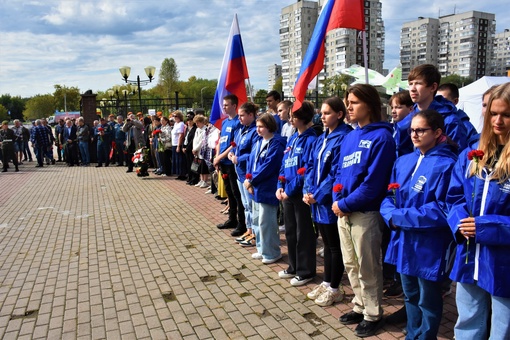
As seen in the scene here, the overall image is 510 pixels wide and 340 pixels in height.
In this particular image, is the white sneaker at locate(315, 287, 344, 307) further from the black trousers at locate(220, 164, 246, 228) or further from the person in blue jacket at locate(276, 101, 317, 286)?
the black trousers at locate(220, 164, 246, 228)

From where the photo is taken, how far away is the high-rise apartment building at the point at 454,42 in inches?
3856

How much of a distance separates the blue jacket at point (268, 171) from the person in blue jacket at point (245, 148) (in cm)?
55

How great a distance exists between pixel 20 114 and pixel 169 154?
112211mm

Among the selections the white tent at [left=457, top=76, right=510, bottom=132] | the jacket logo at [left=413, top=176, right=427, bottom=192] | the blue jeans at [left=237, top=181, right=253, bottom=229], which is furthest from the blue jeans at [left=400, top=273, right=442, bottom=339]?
the white tent at [left=457, top=76, right=510, bottom=132]

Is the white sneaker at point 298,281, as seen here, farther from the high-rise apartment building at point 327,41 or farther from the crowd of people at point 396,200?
the high-rise apartment building at point 327,41

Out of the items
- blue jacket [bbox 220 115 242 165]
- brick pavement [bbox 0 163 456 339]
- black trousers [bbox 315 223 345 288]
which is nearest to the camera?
brick pavement [bbox 0 163 456 339]

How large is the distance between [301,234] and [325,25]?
250 centimetres

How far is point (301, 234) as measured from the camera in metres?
4.44

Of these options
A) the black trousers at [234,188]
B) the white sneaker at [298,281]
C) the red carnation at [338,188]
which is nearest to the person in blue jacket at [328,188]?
the red carnation at [338,188]

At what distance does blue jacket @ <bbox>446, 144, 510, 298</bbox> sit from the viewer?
217cm

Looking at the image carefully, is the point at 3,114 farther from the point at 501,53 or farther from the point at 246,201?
the point at 501,53

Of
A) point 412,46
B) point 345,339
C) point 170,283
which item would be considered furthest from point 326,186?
point 412,46

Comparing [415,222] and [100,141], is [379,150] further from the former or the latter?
[100,141]

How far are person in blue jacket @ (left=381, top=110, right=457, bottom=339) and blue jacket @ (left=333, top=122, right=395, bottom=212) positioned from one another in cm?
17
